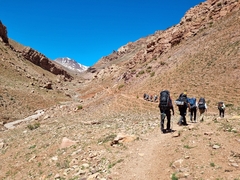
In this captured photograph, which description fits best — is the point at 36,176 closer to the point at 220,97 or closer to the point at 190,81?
the point at 220,97

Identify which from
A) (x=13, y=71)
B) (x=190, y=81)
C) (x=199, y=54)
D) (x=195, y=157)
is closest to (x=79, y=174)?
(x=195, y=157)

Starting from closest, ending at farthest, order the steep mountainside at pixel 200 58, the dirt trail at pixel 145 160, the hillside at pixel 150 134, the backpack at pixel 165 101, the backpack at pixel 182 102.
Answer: the dirt trail at pixel 145 160 < the hillside at pixel 150 134 < the backpack at pixel 165 101 < the backpack at pixel 182 102 < the steep mountainside at pixel 200 58

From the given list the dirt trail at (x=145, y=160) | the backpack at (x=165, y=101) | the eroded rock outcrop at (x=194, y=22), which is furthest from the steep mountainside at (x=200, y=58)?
the dirt trail at (x=145, y=160)

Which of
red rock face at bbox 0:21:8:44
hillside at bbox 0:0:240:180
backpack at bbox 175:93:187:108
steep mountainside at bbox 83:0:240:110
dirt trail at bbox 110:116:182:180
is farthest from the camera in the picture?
red rock face at bbox 0:21:8:44

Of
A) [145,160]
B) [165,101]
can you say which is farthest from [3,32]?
[145,160]

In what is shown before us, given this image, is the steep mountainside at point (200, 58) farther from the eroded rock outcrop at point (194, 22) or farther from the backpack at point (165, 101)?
the backpack at point (165, 101)

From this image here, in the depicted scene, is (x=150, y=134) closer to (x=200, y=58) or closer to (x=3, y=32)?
(x=200, y=58)

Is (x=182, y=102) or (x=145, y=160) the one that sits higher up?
(x=182, y=102)

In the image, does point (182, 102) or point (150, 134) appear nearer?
point (150, 134)

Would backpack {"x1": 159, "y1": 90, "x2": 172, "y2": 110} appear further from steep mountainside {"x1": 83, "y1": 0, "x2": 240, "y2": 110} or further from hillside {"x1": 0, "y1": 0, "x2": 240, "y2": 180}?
steep mountainside {"x1": 83, "y1": 0, "x2": 240, "y2": 110}

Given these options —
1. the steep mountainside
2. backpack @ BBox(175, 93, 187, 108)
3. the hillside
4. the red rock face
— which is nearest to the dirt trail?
the hillside

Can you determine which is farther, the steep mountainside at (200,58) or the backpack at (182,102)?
the steep mountainside at (200,58)

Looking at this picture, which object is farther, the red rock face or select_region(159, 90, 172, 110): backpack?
the red rock face

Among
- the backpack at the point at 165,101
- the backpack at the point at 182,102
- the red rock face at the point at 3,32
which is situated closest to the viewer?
the backpack at the point at 165,101
